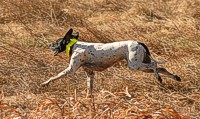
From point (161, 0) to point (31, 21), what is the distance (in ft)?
13.3

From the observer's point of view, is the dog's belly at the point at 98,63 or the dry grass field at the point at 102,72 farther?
the dog's belly at the point at 98,63

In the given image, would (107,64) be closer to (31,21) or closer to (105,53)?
(105,53)

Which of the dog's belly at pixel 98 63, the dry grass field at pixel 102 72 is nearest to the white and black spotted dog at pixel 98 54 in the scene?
the dog's belly at pixel 98 63

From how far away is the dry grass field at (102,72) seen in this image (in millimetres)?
2594

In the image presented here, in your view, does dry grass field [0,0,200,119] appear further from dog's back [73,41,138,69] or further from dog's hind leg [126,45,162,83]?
dog's back [73,41,138,69]

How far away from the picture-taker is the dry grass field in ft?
8.51

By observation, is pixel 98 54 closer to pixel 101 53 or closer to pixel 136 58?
pixel 101 53

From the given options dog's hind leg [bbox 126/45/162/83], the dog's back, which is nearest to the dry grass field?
dog's hind leg [bbox 126/45/162/83]

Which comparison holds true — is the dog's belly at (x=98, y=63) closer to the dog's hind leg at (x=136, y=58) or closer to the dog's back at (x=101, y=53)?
the dog's back at (x=101, y=53)

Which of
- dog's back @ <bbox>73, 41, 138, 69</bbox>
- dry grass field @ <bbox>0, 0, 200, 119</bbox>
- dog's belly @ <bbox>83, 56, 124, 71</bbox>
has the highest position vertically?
dog's back @ <bbox>73, 41, 138, 69</bbox>

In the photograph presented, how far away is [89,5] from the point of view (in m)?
10.2

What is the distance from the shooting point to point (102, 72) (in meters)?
5.22

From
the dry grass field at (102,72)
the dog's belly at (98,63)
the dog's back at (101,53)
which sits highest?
the dog's back at (101,53)

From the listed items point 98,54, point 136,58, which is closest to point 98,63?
point 98,54
